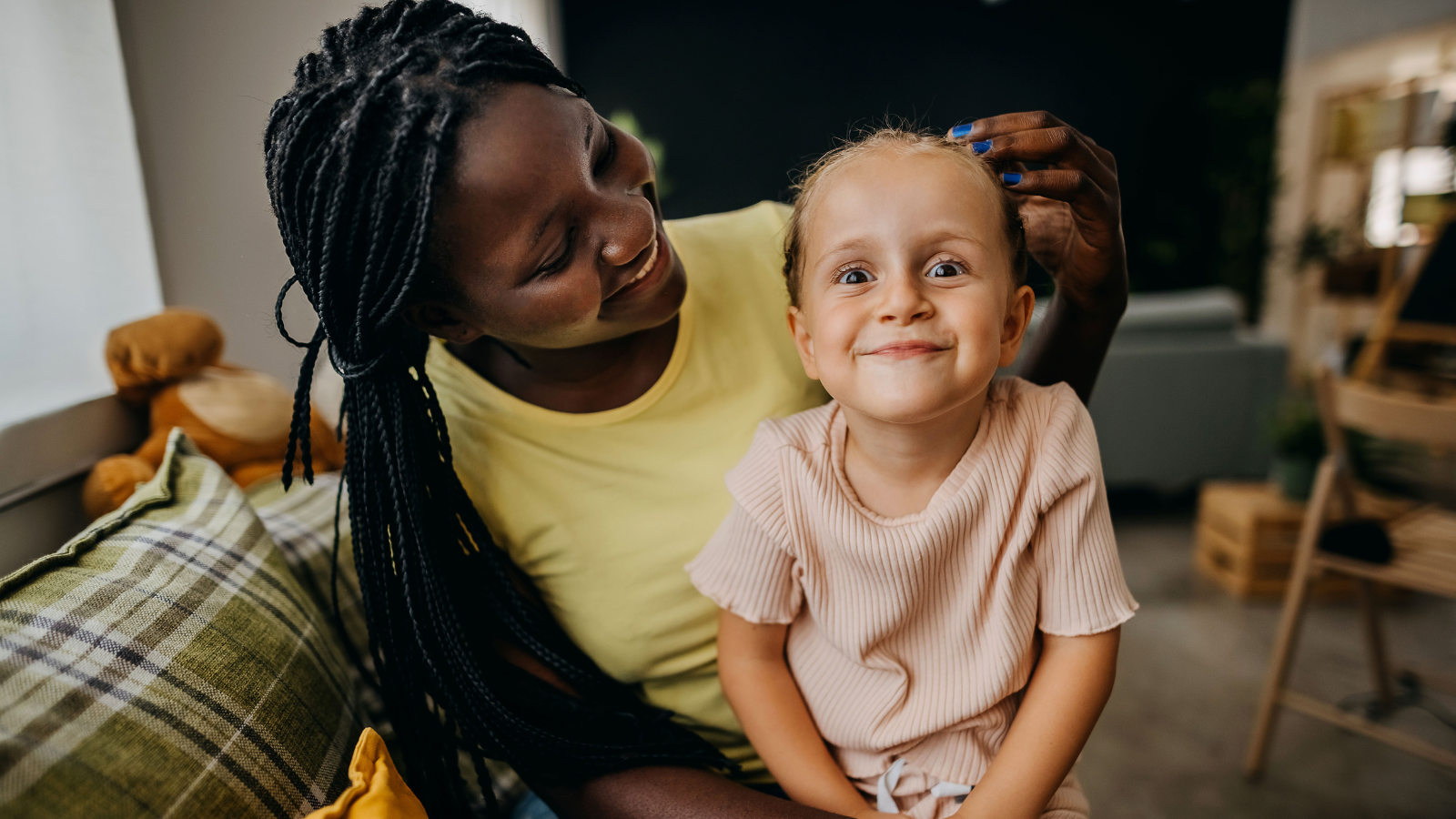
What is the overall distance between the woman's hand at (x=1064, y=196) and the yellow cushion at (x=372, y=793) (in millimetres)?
770

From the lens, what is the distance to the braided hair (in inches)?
28.9

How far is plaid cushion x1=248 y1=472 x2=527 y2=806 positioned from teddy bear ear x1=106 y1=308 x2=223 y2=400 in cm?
24

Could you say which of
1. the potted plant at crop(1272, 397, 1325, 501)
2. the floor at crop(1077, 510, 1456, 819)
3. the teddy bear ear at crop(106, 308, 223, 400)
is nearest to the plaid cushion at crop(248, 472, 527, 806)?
the teddy bear ear at crop(106, 308, 223, 400)

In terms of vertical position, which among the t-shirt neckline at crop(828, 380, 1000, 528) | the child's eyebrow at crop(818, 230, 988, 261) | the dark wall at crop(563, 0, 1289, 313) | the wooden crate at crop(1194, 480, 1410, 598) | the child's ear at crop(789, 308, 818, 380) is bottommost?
the wooden crate at crop(1194, 480, 1410, 598)

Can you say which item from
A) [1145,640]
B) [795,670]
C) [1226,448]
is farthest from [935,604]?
[1226,448]

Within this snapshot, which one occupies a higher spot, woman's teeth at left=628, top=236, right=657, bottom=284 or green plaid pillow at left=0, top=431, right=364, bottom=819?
woman's teeth at left=628, top=236, right=657, bottom=284

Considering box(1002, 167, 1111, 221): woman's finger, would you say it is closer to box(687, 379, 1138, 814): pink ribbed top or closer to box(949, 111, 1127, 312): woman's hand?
box(949, 111, 1127, 312): woman's hand

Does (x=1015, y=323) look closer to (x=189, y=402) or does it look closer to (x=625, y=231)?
(x=625, y=231)

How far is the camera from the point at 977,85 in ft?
21.0

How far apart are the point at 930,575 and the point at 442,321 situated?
58 centimetres

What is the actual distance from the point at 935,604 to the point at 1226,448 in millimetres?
3141

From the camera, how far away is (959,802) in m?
0.82

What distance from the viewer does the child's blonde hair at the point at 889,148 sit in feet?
2.53

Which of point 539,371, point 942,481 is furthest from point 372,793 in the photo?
point 942,481
